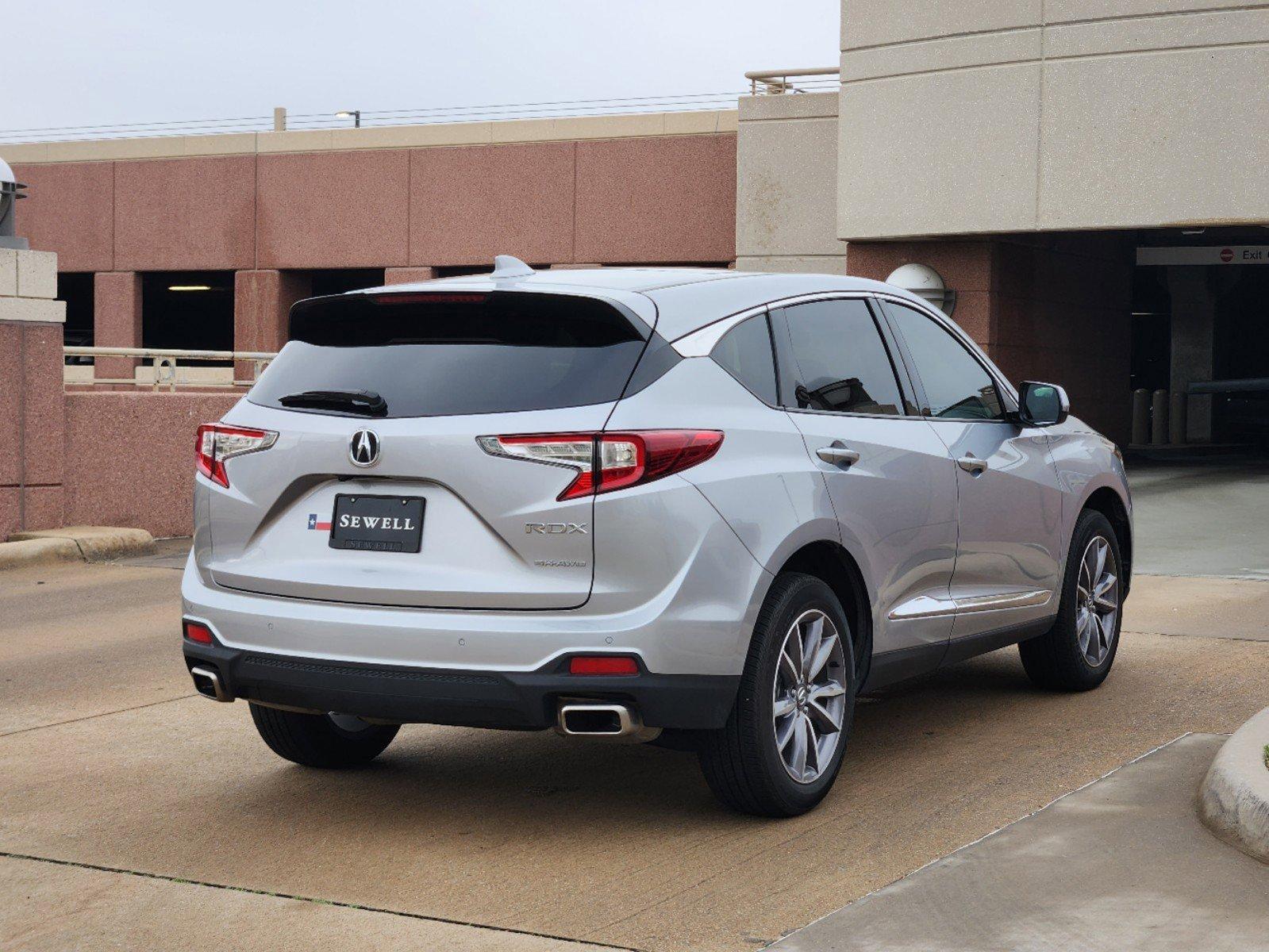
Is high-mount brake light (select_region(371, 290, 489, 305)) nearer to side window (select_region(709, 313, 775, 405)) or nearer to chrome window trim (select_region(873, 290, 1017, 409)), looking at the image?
side window (select_region(709, 313, 775, 405))

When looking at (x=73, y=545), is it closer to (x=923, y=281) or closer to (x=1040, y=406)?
(x=1040, y=406)

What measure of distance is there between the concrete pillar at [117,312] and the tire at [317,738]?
1156 inches

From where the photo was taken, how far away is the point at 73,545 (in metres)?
12.6

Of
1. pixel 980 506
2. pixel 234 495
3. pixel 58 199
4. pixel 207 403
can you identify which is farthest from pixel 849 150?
pixel 58 199

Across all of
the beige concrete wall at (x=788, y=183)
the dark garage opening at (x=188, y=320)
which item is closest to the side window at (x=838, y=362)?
the beige concrete wall at (x=788, y=183)

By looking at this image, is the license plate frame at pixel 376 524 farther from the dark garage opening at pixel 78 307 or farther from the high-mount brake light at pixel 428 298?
the dark garage opening at pixel 78 307

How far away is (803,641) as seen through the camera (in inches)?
210

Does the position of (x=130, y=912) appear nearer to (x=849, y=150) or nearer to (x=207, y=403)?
(x=207, y=403)

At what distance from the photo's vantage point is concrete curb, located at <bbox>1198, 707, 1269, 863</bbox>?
4.83m

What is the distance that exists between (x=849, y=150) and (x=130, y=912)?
18.2 metres

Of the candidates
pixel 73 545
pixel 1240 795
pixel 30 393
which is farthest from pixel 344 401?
pixel 30 393

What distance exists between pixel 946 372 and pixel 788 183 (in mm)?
19027

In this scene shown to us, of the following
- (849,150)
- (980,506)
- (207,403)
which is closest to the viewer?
(980,506)

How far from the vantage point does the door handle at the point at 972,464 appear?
6.33 m
